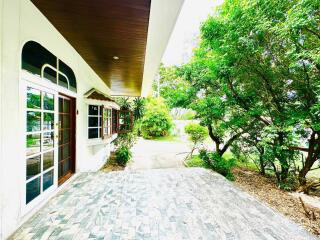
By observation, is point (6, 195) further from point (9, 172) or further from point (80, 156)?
point (80, 156)

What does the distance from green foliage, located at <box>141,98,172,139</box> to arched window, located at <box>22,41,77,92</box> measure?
462 inches

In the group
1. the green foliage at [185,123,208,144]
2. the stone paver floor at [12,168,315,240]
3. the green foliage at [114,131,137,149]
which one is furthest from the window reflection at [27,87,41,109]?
the green foliage at [114,131,137,149]

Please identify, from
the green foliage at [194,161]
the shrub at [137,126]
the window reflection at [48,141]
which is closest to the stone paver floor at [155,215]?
the window reflection at [48,141]

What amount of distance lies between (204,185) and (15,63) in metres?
3.94

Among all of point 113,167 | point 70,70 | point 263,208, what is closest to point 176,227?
point 263,208

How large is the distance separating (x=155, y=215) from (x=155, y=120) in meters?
13.1

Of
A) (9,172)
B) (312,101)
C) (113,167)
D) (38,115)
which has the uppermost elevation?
(312,101)

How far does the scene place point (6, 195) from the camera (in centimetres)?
199

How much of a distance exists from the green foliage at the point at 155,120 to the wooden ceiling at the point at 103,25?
11.2 meters

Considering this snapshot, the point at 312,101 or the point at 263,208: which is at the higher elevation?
the point at 312,101

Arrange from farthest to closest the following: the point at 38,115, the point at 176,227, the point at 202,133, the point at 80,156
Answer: the point at 202,133 → the point at 80,156 → the point at 38,115 → the point at 176,227

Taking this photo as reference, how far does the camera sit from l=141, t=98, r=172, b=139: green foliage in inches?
614

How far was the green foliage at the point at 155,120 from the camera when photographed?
15.6 meters

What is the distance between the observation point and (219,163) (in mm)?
5758
